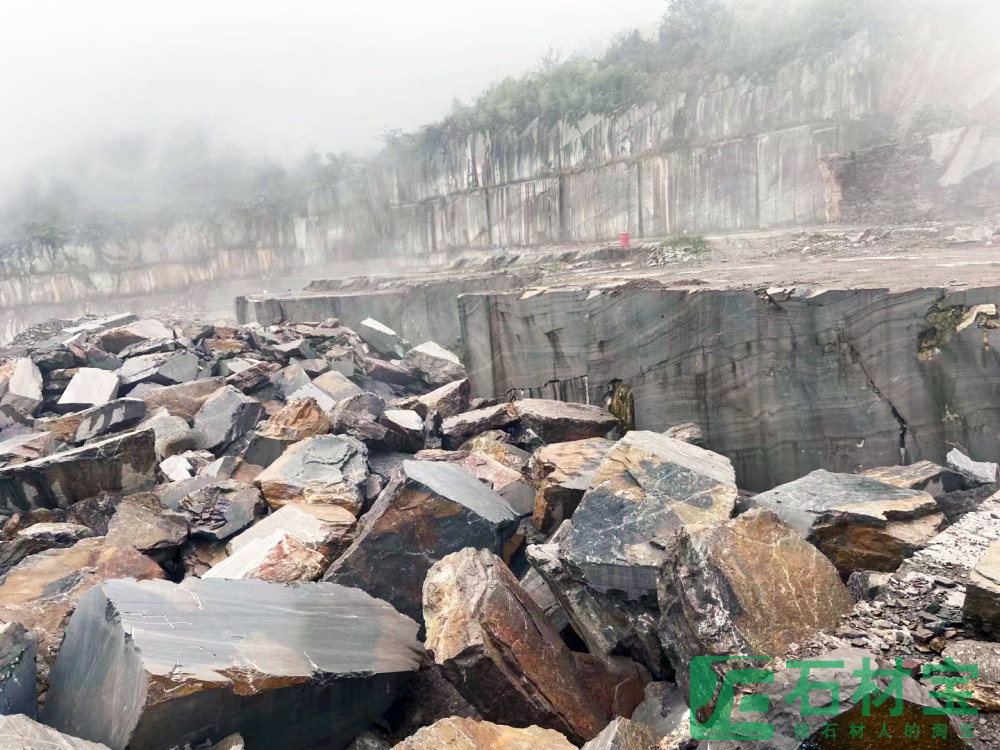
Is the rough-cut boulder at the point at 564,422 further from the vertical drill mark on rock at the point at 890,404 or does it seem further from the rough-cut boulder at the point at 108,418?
the rough-cut boulder at the point at 108,418

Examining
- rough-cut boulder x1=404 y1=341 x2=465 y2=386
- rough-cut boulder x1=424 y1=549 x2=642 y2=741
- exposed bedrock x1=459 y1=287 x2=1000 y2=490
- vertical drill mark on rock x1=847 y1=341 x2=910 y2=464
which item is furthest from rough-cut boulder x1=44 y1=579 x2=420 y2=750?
rough-cut boulder x1=404 y1=341 x2=465 y2=386

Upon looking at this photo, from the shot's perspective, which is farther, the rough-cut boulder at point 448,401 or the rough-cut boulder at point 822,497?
the rough-cut boulder at point 448,401

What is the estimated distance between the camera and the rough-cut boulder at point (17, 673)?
2.23m

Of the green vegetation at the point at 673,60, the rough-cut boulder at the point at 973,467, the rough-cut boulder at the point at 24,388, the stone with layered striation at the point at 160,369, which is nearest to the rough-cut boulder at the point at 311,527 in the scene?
the rough-cut boulder at the point at 973,467

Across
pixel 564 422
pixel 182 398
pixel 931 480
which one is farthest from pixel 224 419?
pixel 931 480

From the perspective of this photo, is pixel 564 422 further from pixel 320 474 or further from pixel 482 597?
pixel 482 597

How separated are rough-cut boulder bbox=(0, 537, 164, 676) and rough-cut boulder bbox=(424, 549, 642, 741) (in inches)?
68.7

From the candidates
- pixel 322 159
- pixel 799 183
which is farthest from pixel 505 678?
pixel 322 159

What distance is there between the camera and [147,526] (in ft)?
12.4

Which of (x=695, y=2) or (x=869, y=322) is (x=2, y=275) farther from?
(x=869, y=322)

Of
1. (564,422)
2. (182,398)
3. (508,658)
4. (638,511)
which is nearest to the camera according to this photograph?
(508,658)

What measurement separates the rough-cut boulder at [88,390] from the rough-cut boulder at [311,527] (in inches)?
155

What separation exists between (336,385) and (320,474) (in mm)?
2899

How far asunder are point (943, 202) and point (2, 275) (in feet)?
123
